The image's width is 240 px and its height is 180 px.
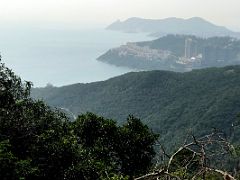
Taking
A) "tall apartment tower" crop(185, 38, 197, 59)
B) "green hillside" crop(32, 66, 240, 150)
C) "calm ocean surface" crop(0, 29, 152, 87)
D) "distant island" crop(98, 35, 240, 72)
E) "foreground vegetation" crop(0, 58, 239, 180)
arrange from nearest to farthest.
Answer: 1. "foreground vegetation" crop(0, 58, 239, 180)
2. "green hillside" crop(32, 66, 240, 150)
3. "calm ocean surface" crop(0, 29, 152, 87)
4. "distant island" crop(98, 35, 240, 72)
5. "tall apartment tower" crop(185, 38, 197, 59)

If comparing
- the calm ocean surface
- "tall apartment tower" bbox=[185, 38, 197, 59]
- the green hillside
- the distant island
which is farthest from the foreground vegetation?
"tall apartment tower" bbox=[185, 38, 197, 59]

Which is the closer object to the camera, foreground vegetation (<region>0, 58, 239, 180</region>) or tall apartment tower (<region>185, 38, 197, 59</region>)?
foreground vegetation (<region>0, 58, 239, 180</region>)

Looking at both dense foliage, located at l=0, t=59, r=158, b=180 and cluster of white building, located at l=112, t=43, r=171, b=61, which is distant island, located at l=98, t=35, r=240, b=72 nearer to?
cluster of white building, located at l=112, t=43, r=171, b=61

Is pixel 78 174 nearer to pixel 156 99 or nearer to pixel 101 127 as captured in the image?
pixel 101 127

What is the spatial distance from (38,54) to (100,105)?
87.1m

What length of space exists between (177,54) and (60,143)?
155 m

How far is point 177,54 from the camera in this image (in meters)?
162

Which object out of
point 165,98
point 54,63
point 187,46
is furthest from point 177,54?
point 165,98

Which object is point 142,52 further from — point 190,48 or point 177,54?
point 190,48

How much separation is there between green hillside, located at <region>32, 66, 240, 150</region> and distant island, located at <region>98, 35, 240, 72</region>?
76.2 m

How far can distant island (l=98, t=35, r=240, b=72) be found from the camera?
486 ft

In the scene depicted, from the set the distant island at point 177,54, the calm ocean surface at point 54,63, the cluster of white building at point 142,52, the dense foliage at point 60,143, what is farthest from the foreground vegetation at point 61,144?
the cluster of white building at point 142,52

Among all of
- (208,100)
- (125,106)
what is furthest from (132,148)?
(125,106)

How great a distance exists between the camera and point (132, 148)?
11844mm
